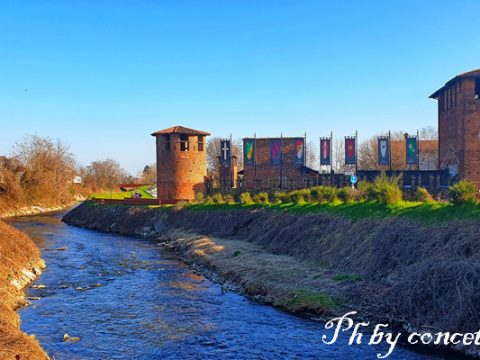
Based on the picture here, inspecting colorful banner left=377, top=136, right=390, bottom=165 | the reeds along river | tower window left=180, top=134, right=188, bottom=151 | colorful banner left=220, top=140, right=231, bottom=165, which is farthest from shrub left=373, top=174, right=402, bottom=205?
tower window left=180, top=134, right=188, bottom=151

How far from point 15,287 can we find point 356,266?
1315 cm

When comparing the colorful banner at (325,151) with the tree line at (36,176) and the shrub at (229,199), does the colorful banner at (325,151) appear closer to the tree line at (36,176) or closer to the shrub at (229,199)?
the shrub at (229,199)

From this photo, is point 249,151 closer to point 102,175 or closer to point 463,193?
point 463,193

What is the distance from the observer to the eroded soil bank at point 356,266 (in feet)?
36.6

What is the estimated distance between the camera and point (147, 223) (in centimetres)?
3916

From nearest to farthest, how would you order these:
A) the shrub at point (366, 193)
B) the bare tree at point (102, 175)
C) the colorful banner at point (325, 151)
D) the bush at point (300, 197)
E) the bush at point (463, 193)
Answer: the bush at point (463, 193) < the shrub at point (366, 193) < the bush at point (300, 197) < the colorful banner at point (325, 151) < the bare tree at point (102, 175)

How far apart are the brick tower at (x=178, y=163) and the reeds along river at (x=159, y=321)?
24234mm

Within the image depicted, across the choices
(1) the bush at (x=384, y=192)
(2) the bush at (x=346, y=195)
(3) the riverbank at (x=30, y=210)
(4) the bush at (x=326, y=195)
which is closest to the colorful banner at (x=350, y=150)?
(4) the bush at (x=326, y=195)

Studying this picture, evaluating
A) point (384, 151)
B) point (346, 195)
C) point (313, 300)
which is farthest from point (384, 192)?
point (384, 151)

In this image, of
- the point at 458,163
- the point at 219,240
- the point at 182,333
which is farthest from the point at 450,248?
the point at 458,163

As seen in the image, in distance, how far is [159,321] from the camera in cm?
1303

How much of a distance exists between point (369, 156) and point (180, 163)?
123ft

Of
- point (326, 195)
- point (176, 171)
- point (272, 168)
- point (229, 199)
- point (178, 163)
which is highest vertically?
point (178, 163)

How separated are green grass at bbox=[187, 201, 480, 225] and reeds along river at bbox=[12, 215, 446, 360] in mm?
6608
